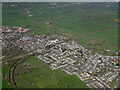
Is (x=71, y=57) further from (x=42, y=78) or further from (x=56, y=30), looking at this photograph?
(x=56, y=30)

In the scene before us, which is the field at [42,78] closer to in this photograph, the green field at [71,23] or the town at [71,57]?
the town at [71,57]

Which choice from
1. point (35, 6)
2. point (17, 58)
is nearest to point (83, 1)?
point (35, 6)

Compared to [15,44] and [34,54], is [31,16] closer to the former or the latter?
[15,44]

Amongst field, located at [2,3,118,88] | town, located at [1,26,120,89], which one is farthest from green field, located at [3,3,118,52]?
town, located at [1,26,120,89]

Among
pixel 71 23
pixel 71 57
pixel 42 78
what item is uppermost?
pixel 71 23

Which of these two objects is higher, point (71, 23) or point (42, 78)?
point (71, 23)

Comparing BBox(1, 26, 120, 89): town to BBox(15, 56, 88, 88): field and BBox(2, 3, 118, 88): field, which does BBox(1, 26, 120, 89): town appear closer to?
BBox(15, 56, 88, 88): field

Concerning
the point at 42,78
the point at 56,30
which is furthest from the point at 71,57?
the point at 56,30
